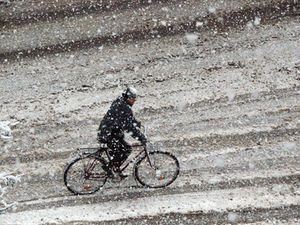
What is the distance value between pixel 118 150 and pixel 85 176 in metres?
0.97

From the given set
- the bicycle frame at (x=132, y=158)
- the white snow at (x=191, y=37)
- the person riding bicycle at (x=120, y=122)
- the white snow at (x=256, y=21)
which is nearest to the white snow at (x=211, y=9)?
the white snow at (x=191, y=37)

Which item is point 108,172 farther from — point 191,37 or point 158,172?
point 191,37

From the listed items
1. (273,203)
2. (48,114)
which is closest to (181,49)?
(48,114)

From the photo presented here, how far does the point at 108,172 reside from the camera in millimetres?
10617

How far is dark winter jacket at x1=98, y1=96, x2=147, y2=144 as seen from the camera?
9.79 metres

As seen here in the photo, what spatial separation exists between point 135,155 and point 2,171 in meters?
2.84

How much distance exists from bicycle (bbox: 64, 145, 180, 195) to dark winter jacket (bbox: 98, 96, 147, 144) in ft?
2.32

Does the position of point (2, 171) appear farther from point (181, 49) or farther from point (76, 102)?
point (181, 49)

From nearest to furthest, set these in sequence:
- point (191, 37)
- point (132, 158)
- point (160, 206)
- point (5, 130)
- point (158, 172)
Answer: point (160, 206), point (158, 172), point (132, 158), point (5, 130), point (191, 37)

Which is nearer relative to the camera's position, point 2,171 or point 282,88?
point 2,171

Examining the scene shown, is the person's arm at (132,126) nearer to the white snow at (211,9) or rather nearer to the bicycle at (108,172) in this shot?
the bicycle at (108,172)

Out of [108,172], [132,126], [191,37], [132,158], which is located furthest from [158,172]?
[191,37]

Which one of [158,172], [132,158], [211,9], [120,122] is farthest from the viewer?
[211,9]

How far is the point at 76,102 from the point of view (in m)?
12.4
